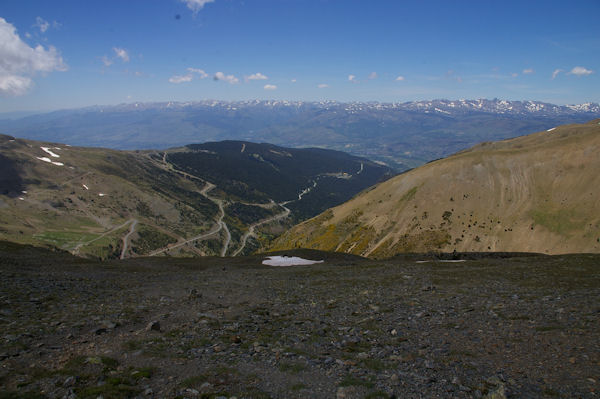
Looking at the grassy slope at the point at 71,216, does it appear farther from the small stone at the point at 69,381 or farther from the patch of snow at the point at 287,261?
the small stone at the point at 69,381

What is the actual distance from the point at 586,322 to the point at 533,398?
8.03 metres

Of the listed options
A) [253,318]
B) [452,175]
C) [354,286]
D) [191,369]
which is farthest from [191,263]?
[452,175]

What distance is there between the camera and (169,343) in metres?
12.7

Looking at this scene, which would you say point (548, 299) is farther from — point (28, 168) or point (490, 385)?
point (28, 168)

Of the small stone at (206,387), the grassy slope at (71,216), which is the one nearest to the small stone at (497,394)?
the small stone at (206,387)

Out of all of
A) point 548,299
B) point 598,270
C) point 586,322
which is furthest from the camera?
point 598,270

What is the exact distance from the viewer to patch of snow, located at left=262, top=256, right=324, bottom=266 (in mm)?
45000

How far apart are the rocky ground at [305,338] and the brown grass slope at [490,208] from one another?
39393 millimetres

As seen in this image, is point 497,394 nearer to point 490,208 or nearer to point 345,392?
point 345,392

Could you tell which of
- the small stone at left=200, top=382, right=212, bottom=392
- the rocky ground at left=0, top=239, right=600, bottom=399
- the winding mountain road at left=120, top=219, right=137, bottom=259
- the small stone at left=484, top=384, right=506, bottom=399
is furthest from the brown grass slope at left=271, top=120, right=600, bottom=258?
the winding mountain road at left=120, top=219, right=137, bottom=259

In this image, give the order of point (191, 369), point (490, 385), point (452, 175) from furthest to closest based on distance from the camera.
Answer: point (452, 175)
point (191, 369)
point (490, 385)

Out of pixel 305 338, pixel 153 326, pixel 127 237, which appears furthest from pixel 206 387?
pixel 127 237

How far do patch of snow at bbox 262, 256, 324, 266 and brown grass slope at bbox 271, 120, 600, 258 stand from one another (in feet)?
95.4

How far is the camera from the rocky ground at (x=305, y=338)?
366 inches
